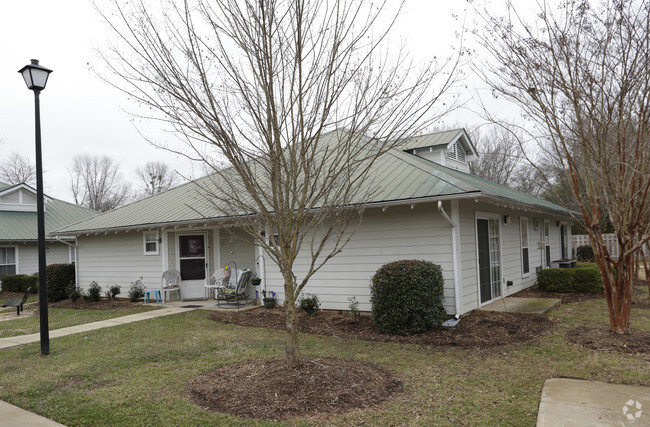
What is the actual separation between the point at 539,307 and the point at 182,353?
697 centimetres

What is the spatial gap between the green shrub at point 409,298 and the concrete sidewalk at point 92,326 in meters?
5.53

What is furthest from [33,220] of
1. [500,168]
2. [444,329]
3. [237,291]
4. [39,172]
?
[500,168]

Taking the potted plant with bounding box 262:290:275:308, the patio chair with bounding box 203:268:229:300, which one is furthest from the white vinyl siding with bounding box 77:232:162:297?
the potted plant with bounding box 262:290:275:308

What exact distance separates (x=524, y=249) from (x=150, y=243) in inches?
427

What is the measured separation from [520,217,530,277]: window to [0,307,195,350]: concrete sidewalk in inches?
354

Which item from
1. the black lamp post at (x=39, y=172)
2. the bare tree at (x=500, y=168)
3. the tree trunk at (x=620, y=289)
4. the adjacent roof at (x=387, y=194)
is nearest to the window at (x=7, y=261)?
the adjacent roof at (x=387, y=194)

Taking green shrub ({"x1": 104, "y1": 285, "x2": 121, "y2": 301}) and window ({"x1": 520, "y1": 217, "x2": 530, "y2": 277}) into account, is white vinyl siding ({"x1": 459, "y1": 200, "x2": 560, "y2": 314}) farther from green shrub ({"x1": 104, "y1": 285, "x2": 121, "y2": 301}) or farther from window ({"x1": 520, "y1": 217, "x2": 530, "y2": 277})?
green shrub ({"x1": 104, "y1": 285, "x2": 121, "y2": 301})

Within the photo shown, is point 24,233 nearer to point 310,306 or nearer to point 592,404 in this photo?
point 310,306

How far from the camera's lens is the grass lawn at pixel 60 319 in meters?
9.24

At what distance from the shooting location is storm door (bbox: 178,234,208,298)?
12594 mm

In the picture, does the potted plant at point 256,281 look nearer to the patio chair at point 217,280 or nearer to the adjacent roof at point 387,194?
the patio chair at point 217,280

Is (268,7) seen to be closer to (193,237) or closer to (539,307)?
(539,307)

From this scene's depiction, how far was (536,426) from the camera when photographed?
3.68m

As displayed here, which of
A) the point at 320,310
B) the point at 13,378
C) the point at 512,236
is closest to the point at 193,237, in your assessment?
the point at 320,310
